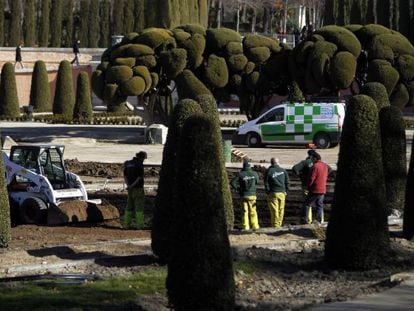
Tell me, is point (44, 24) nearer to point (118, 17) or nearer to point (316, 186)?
point (118, 17)

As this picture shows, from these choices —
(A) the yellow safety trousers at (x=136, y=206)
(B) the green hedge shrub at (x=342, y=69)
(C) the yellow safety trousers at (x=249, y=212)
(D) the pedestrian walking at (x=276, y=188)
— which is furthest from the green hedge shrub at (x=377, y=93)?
(B) the green hedge shrub at (x=342, y=69)

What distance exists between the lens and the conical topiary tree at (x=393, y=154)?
760 inches

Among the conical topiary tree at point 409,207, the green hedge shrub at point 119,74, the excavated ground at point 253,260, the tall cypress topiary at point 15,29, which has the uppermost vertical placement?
the tall cypress topiary at point 15,29

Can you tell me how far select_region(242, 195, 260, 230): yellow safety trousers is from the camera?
19031mm

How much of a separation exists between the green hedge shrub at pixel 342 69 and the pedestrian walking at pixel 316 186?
19685 mm

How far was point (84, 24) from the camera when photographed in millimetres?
71688

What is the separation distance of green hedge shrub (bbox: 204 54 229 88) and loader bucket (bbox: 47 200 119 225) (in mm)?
20043

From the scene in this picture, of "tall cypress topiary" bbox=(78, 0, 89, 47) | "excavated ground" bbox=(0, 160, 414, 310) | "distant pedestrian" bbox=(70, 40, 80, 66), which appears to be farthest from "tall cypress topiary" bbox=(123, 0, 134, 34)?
"excavated ground" bbox=(0, 160, 414, 310)

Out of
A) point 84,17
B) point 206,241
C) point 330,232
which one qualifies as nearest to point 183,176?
point 206,241

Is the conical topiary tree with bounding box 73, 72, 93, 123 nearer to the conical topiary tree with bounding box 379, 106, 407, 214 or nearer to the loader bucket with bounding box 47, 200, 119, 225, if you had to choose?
the loader bucket with bounding box 47, 200, 119, 225

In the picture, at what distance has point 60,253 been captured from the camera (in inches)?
631

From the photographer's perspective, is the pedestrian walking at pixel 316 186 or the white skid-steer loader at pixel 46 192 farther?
the white skid-steer loader at pixel 46 192

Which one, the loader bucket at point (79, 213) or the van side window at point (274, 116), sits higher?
the van side window at point (274, 116)

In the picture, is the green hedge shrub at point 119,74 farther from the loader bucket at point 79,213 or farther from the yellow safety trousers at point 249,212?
the yellow safety trousers at point 249,212
